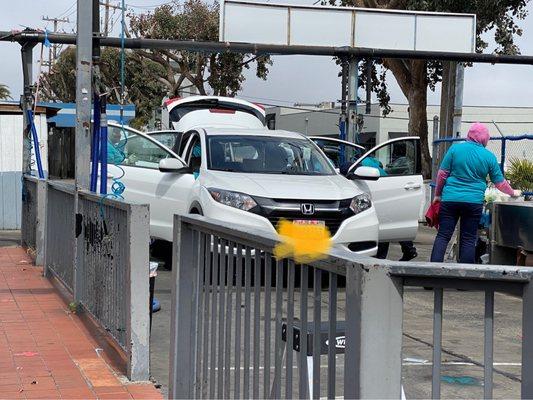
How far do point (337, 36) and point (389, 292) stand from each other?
15400mm

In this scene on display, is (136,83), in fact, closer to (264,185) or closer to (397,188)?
(397,188)

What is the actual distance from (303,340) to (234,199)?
6867 mm

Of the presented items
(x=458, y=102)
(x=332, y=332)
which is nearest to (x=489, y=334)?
(x=332, y=332)

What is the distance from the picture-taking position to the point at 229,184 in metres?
10.2

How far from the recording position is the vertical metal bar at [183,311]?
452cm

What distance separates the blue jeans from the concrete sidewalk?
4016mm

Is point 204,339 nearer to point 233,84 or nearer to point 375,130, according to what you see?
point 233,84

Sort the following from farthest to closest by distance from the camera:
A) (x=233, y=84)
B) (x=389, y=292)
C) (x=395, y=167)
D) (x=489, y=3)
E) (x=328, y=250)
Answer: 1. (x=233, y=84)
2. (x=489, y=3)
3. (x=395, y=167)
4. (x=328, y=250)
5. (x=389, y=292)

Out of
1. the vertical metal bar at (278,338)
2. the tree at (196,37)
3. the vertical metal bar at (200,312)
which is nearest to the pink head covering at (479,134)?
the vertical metal bar at (200,312)

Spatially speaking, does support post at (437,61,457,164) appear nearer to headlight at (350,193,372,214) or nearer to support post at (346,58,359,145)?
support post at (346,58,359,145)

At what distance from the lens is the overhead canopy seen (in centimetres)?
1723

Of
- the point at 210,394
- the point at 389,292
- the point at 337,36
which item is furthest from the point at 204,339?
the point at 337,36

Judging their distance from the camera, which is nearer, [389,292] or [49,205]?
[389,292]

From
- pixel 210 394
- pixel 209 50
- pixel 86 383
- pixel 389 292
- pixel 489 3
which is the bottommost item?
pixel 86 383
